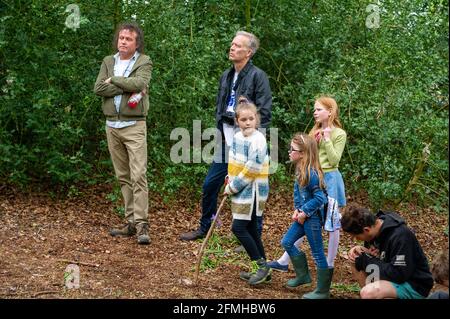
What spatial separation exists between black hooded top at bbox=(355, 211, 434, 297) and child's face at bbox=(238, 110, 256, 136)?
122 cm

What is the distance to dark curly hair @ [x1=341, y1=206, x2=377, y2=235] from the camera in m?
4.87

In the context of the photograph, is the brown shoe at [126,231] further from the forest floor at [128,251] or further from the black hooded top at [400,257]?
the black hooded top at [400,257]

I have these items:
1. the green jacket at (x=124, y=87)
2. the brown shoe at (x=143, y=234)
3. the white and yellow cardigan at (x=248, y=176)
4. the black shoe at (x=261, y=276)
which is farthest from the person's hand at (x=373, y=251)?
the green jacket at (x=124, y=87)

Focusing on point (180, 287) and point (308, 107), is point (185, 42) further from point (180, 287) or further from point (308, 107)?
point (180, 287)

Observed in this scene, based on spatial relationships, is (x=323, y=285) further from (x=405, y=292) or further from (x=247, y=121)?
(x=247, y=121)

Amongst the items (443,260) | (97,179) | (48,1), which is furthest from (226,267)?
(48,1)

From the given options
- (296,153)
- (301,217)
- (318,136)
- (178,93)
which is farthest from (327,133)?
(178,93)

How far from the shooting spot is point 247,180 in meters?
5.59

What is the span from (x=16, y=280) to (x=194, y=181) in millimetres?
Result: 2944

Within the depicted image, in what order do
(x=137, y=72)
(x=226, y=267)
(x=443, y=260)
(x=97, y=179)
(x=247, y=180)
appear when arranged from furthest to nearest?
(x=97, y=179), (x=137, y=72), (x=226, y=267), (x=247, y=180), (x=443, y=260)

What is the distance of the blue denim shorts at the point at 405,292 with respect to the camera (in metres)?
4.84

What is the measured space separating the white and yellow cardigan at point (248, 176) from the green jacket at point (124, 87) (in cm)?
128

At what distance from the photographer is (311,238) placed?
541cm

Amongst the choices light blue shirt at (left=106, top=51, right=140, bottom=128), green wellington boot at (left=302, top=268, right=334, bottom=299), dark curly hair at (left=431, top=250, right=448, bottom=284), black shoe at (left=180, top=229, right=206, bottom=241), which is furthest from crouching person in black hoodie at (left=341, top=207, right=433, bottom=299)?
light blue shirt at (left=106, top=51, right=140, bottom=128)
